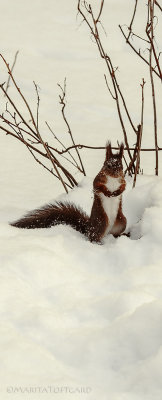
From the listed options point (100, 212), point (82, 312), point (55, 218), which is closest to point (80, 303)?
point (82, 312)

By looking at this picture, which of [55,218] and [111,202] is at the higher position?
[111,202]

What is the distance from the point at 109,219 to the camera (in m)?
3.39

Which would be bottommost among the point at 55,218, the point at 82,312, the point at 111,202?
the point at 82,312

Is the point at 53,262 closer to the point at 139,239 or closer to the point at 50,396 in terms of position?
the point at 139,239

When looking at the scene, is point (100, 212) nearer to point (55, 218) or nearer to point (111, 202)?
point (111, 202)

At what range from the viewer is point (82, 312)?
2.57 m

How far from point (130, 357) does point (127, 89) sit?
5.30 meters

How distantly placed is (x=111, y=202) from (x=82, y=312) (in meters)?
0.90

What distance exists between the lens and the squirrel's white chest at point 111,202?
330cm

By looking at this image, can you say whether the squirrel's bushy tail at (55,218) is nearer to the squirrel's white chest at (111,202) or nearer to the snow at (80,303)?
the snow at (80,303)

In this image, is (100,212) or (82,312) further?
(100,212)

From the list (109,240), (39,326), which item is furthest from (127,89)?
(39,326)

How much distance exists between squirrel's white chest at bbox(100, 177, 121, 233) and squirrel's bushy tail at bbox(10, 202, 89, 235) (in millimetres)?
174

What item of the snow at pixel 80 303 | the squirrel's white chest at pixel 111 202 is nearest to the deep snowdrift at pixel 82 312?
the snow at pixel 80 303
